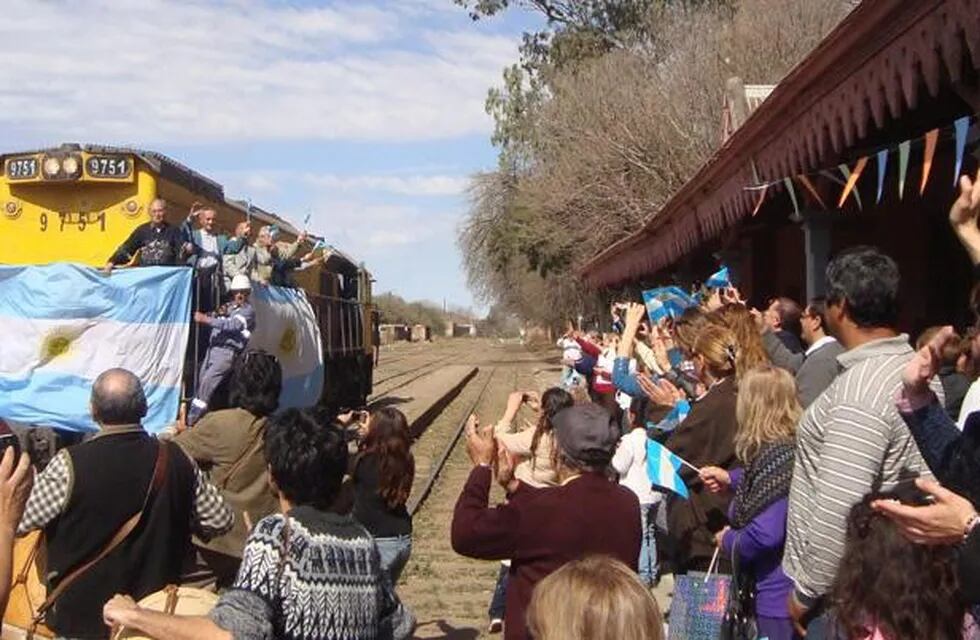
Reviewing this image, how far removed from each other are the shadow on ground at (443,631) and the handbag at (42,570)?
404 cm

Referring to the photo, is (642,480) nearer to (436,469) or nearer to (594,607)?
(594,607)

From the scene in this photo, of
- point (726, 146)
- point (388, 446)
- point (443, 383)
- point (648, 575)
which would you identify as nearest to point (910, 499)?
point (388, 446)

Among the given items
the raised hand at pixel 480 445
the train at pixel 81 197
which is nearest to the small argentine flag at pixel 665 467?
the raised hand at pixel 480 445

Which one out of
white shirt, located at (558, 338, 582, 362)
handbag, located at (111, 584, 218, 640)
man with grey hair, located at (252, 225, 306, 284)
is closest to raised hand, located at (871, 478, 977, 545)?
handbag, located at (111, 584, 218, 640)

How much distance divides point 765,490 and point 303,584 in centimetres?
187

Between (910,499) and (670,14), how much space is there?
43195 mm

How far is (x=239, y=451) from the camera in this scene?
6.19 metres

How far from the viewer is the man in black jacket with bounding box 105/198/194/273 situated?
11.7 meters

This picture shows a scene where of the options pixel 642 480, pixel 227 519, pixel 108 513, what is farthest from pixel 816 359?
pixel 108 513

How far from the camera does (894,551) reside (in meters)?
3.39

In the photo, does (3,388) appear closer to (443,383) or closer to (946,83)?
(946,83)

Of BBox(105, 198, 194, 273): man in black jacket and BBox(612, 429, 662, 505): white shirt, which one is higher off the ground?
BBox(105, 198, 194, 273): man in black jacket

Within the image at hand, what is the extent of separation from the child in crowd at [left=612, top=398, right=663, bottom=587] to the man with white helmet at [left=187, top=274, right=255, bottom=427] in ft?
12.4

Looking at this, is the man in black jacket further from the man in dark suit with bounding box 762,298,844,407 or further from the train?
the man in dark suit with bounding box 762,298,844,407
